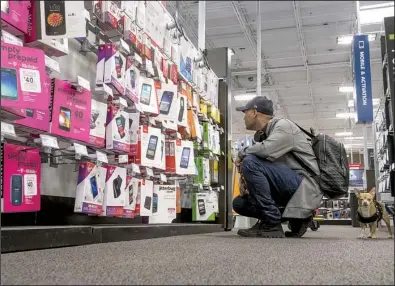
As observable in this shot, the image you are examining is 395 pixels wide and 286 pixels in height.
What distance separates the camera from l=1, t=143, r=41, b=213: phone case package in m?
1.54

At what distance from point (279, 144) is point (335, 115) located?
527 inches

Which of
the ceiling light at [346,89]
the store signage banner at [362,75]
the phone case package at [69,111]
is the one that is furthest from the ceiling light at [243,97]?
the phone case package at [69,111]

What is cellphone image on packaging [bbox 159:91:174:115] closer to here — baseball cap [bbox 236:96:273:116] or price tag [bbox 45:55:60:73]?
baseball cap [bbox 236:96:273:116]

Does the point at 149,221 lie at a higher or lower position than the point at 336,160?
lower

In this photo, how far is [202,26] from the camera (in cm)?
476

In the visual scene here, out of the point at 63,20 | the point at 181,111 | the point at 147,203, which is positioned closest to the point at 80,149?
the point at 147,203

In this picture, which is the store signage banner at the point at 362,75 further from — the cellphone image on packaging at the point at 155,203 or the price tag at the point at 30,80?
the price tag at the point at 30,80

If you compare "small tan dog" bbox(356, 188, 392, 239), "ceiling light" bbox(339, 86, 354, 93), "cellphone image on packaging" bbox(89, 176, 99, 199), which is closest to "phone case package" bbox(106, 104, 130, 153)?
"cellphone image on packaging" bbox(89, 176, 99, 199)

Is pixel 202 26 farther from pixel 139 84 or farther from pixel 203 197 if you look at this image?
pixel 139 84

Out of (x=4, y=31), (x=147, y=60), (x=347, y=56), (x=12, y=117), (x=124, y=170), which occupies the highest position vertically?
(x=347, y=56)

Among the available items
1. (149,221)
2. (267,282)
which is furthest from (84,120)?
(267,282)

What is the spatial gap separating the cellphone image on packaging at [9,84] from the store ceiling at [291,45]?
5172 millimetres

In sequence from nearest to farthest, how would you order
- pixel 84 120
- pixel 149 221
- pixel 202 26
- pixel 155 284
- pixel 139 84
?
1. pixel 155 284
2. pixel 84 120
3. pixel 139 84
4. pixel 149 221
5. pixel 202 26

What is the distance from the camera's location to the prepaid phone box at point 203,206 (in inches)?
150
